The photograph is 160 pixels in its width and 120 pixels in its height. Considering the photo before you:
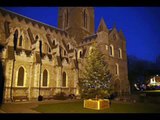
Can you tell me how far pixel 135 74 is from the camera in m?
43.0

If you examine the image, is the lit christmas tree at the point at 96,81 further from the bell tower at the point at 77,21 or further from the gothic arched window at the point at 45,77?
the bell tower at the point at 77,21

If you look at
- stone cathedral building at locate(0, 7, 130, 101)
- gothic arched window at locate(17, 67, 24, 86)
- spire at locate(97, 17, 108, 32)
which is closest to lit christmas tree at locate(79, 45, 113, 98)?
stone cathedral building at locate(0, 7, 130, 101)

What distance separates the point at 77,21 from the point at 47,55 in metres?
18.8

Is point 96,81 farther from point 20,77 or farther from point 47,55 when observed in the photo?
point 47,55

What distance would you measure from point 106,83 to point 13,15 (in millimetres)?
19091

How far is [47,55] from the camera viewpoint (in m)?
21.7

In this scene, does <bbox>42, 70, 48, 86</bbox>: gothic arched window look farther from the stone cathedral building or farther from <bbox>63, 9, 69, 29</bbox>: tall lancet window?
<bbox>63, 9, 69, 29</bbox>: tall lancet window

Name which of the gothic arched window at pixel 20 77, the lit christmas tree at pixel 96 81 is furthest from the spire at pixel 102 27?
the gothic arched window at pixel 20 77

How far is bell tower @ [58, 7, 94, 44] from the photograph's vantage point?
3701 cm

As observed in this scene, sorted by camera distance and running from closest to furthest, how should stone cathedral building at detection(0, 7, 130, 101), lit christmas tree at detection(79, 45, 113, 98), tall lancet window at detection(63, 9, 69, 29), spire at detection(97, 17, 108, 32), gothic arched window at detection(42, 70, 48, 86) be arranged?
lit christmas tree at detection(79, 45, 113, 98), stone cathedral building at detection(0, 7, 130, 101), gothic arched window at detection(42, 70, 48, 86), spire at detection(97, 17, 108, 32), tall lancet window at detection(63, 9, 69, 29)

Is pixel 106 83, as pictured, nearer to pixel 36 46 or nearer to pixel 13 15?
pixel 36 46

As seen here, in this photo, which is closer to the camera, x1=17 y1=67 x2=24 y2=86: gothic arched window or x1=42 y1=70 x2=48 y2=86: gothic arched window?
x1=17 y1=67 x2=24 y2=86: gothic arched window

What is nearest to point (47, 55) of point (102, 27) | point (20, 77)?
point (20, 77)
